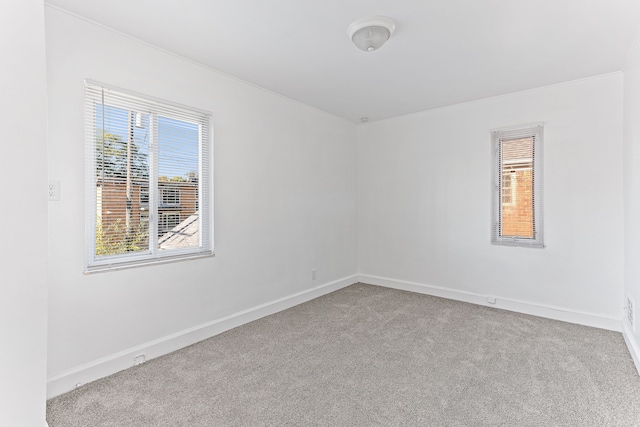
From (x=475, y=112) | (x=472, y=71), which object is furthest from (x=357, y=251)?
(x=472, y=71)

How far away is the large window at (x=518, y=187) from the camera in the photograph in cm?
353

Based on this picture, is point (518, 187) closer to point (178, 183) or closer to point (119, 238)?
point (178, 183)

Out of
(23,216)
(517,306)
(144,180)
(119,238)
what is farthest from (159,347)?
(517,306)

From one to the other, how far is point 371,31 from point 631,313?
3.23 metres

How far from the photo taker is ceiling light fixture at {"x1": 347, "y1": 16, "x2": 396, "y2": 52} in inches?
85.4

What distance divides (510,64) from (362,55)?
1.39 m

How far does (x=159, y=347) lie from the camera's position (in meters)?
2.57

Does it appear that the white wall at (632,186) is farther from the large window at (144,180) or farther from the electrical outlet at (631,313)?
the large window at (144,180)

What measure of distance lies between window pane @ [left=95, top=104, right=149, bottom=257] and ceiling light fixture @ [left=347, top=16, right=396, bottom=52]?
1.81 meters

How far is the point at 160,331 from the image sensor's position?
2604 mm

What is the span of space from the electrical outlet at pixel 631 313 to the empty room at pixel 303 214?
0.24ft

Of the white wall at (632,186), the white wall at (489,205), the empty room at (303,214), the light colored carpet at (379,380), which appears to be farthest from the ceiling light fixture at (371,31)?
the light colored carpet at (379,380)

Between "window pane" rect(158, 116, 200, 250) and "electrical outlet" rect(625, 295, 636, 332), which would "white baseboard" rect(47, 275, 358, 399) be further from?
"electrical outlet" rect(625, 295, 636, 332)

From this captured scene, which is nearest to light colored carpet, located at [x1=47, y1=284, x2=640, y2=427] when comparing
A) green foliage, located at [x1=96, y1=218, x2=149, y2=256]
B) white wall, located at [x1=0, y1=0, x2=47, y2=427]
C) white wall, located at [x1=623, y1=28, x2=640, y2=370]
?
white wall, located at [x1=623, y1=28, x2=640, y2=370]
